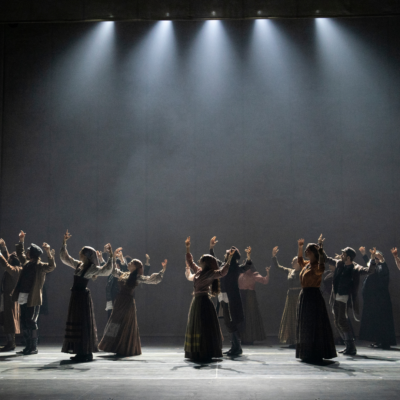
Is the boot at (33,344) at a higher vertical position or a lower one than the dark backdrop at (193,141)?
lower

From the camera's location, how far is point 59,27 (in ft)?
28.3

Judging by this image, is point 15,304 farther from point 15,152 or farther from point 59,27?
point 59,27

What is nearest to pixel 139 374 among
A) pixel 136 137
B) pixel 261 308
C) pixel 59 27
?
pixel 261 308

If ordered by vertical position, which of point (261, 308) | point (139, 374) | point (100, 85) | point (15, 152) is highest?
point (100, 85)

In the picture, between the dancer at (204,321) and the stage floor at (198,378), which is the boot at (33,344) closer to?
the stage floor at (198,378)

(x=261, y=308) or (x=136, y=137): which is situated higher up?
(x=136, y=137)

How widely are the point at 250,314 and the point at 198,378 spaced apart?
2659 millimetres

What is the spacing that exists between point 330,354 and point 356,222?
3.77 meters

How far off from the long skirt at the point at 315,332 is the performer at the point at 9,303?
3.62m

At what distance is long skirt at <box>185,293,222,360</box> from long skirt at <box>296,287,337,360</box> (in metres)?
0.87

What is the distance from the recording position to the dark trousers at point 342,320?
17.2ft

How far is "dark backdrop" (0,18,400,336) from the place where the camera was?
8000mm

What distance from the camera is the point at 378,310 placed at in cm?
616

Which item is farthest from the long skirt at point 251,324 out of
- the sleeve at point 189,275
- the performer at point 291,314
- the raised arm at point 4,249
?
the raised arm at point 4,249
